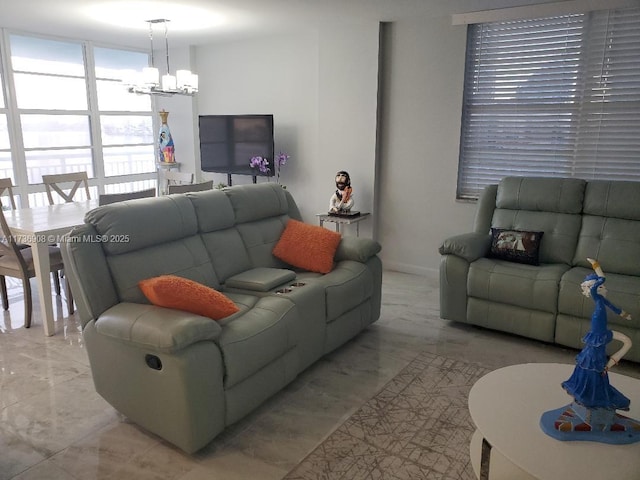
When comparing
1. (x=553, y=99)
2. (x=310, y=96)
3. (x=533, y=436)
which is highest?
(x=310, y=96)

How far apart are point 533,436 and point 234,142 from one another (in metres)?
4.72

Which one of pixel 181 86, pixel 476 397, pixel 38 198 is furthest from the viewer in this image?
pixel 38 198

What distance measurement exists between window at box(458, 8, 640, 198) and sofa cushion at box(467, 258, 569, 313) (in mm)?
1158

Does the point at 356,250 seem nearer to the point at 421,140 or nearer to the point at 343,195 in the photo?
the point at 343,195

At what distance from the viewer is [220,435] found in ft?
7.54

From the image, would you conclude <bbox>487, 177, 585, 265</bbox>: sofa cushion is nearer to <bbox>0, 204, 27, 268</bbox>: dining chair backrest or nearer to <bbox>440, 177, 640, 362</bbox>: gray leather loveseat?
<bbox>440, 177, 640, 362</bbox>: gray leather loveseat

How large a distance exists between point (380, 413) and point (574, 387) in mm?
1035

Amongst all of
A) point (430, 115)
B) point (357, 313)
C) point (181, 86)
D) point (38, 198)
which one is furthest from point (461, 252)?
point (38, 198)

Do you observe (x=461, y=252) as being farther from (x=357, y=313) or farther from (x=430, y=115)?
(x=430, y=115)

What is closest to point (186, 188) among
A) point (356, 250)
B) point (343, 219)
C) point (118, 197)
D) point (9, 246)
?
point (118, 197)

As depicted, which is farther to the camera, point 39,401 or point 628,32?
point 628,32

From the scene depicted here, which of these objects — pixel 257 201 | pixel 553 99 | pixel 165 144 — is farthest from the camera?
pixel 165 144

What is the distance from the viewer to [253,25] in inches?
190

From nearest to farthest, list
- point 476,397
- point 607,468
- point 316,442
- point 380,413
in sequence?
point 607,468 → point 476,397 → point 316,442 → point 380,413
